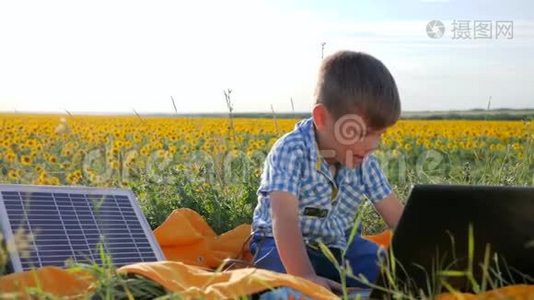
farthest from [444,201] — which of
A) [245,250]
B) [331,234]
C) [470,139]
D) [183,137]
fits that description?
[470,139]

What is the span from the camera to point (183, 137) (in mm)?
8672

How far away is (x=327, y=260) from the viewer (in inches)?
145

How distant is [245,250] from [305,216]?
1.66 feet

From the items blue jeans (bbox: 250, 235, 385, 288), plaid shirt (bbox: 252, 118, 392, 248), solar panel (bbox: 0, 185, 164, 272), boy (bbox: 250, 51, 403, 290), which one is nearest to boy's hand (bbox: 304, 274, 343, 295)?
boy (bbox: 250, 51, 403, 290)

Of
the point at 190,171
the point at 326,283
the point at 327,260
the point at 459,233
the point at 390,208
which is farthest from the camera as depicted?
the point at 190,171

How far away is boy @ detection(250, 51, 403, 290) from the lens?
3.44m

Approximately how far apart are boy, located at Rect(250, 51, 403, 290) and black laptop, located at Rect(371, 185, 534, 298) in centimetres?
58

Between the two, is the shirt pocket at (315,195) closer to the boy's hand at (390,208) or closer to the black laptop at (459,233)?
the boy's hand at (390,208)

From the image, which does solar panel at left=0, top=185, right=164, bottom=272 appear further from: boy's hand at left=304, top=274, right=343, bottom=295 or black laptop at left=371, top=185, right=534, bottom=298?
black laptop at left=371, top=185, right=534, bottom=298

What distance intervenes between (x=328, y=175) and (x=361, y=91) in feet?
1.31

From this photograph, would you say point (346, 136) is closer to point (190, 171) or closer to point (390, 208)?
point (390, 208)

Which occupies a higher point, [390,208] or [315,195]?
[315,195]

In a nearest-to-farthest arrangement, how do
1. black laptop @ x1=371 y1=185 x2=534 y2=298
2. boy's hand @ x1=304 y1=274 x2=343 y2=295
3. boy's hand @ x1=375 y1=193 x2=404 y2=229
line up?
1. black laptop @ x1=371 y1=185 x2=534 y2=298
2. boy's hand @ x1=304 y1=274 x2=343 y2=295
3. boy's hand @ x1=375 y1=193 x2=404 y2=229

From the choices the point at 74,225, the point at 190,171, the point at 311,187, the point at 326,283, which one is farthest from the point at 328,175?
the point at 190,171
